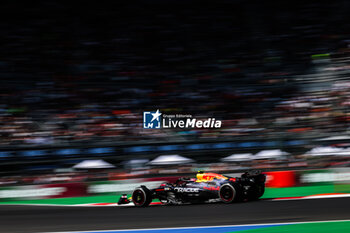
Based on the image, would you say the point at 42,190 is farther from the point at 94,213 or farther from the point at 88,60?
the point at 88,60

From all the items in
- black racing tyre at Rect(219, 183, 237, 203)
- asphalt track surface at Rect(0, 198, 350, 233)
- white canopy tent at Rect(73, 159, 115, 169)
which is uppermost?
white canopy tent at Rect(73, 159, 115, 169)

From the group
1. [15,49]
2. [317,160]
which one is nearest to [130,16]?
[15,49]

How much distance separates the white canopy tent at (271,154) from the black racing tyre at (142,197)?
4908mm

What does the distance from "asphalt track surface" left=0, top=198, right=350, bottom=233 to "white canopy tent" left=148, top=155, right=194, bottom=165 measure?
377cm

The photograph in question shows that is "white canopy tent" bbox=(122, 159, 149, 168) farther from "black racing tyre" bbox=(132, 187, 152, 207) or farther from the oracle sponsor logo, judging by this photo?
the oracle sponsor logo

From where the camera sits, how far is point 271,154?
1428cm

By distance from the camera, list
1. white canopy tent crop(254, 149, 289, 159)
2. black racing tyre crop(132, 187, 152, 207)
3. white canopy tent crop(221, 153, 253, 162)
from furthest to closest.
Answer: white canopy tent crop(221, 153, 253, 162) < white canopy tent crop(254, 149, 289, 159) < black racing tyre crop(132, 187, 152, 207)

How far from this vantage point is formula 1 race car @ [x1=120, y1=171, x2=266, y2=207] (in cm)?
977

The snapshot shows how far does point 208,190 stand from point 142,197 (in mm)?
1639

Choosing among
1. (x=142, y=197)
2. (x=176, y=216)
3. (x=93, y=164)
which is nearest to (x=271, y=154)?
(x=142, y=197)

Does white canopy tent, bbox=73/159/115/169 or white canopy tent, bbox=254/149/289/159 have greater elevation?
white canopy tent, bbox=73/159/115/169

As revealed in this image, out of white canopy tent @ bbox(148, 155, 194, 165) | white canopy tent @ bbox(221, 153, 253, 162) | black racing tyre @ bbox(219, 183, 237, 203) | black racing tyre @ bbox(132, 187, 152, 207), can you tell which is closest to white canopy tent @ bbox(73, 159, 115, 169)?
white canopy tent @ bbox(148, 155, 194, 165)

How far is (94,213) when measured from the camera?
33.3 feet

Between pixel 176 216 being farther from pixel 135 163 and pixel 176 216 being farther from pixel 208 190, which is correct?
pixel 135 163
